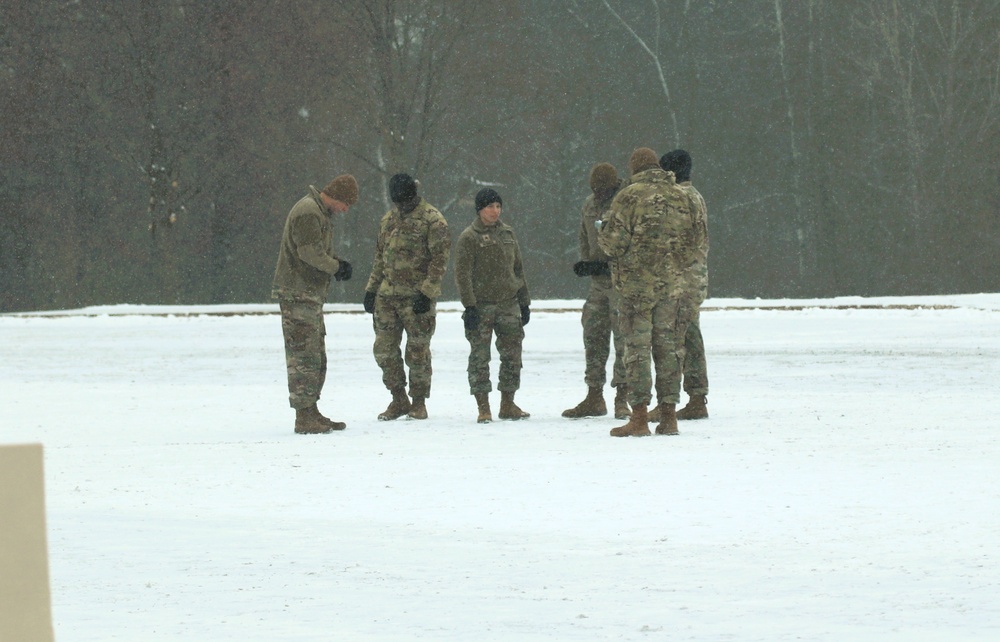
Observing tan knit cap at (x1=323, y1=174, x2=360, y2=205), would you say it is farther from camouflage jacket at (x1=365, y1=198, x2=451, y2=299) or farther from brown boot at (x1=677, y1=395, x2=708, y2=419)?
brown boot at (x1=677, y1=395, x2=708, y2=419)

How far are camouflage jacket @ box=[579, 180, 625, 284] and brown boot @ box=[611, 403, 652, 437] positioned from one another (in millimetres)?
1607

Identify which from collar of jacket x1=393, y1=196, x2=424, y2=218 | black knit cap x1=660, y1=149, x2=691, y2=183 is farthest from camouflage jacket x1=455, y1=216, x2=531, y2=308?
black knit cap x1=660, y1=149, x2=691, y2=183

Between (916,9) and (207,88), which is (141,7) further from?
(916,9)

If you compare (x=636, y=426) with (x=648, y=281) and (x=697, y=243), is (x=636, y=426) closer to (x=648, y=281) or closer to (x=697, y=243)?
(x=648, y=281)

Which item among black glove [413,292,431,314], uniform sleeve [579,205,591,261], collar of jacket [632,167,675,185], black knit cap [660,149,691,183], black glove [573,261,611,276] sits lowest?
black glove [413,292,431,314]

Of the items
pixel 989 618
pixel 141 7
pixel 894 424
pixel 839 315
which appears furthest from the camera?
pixel 141 7

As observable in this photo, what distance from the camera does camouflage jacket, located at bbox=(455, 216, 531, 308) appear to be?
14.1 metres

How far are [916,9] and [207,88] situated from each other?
18.6 m

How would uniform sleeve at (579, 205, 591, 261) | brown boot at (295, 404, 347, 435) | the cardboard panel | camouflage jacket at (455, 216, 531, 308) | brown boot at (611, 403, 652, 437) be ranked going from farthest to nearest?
uniform sleeve at (579, 205, 591, 261), camouflage jacket at (455, 216, 531, 308), brown boot at (295, 404, 347, 435), brown boot at (611, 403, 652, 437), the cardboard panel

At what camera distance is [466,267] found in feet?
46.3

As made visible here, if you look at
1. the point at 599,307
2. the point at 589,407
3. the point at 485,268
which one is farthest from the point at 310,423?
the point at 599,307

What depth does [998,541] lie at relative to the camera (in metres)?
8.05

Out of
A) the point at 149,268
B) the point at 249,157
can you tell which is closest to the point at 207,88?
the point at 249,157

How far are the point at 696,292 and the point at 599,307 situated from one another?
1051 mm
